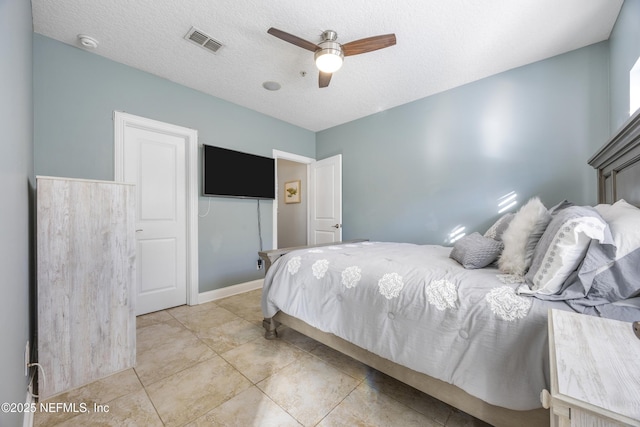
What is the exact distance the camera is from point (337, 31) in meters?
2.08

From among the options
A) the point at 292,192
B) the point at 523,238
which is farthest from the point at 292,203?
the point at 523,238

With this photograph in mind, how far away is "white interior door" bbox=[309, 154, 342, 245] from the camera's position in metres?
4.05

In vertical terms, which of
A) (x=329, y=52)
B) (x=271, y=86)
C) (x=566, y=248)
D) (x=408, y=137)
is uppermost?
(x=271, y=86)

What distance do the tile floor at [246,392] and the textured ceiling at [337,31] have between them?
104 inches

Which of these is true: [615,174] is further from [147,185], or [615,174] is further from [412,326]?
[147,185]

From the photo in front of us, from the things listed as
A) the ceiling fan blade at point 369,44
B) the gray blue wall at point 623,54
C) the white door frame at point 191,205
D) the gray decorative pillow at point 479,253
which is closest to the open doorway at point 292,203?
the white door frame at point 191,205

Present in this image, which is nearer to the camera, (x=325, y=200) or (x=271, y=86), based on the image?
(x=271, y=86)

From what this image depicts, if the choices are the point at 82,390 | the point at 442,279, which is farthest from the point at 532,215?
the point at 82,390

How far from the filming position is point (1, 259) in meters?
0.85

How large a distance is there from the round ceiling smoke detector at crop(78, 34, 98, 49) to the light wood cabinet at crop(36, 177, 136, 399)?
148 cm

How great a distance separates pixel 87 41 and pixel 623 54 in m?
4.36

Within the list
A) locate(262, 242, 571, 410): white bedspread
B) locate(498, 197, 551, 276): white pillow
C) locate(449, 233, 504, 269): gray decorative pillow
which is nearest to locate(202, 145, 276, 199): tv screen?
locate(262, 242, 571, 410): white bedspread

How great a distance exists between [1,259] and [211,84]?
2678 mm

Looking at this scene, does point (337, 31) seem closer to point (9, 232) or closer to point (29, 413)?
point (9, 232)
